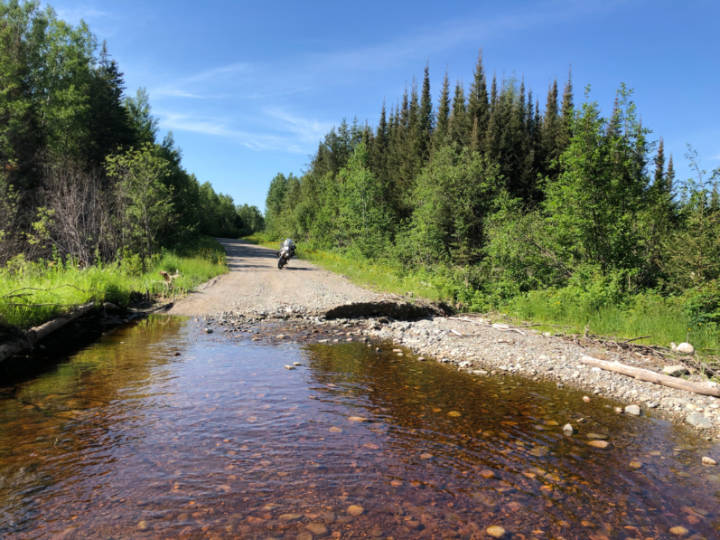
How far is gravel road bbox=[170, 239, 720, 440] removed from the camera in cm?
691

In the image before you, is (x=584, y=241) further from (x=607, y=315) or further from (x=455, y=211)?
(x=455, y=211)

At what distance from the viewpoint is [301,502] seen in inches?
155

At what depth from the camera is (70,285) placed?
11.2 meters

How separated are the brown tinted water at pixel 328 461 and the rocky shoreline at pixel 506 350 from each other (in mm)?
589

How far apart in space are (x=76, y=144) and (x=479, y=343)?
29566mm

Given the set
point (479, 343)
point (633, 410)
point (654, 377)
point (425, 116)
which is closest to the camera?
point (633, 410)

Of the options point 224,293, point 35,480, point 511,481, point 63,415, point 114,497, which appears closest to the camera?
point 114,497

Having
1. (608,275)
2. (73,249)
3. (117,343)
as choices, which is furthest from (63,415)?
(73,249)

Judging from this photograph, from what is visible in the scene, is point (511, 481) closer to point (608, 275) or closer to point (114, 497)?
point (114, 497)

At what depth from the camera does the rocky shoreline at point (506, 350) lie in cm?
678

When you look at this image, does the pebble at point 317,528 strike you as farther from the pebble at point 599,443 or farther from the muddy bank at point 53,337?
the muddy bank at point 53,337

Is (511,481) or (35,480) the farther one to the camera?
(511,481)

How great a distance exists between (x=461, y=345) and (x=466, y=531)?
7.07 m

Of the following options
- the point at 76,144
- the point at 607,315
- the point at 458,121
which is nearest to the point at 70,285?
the point at 607,315
